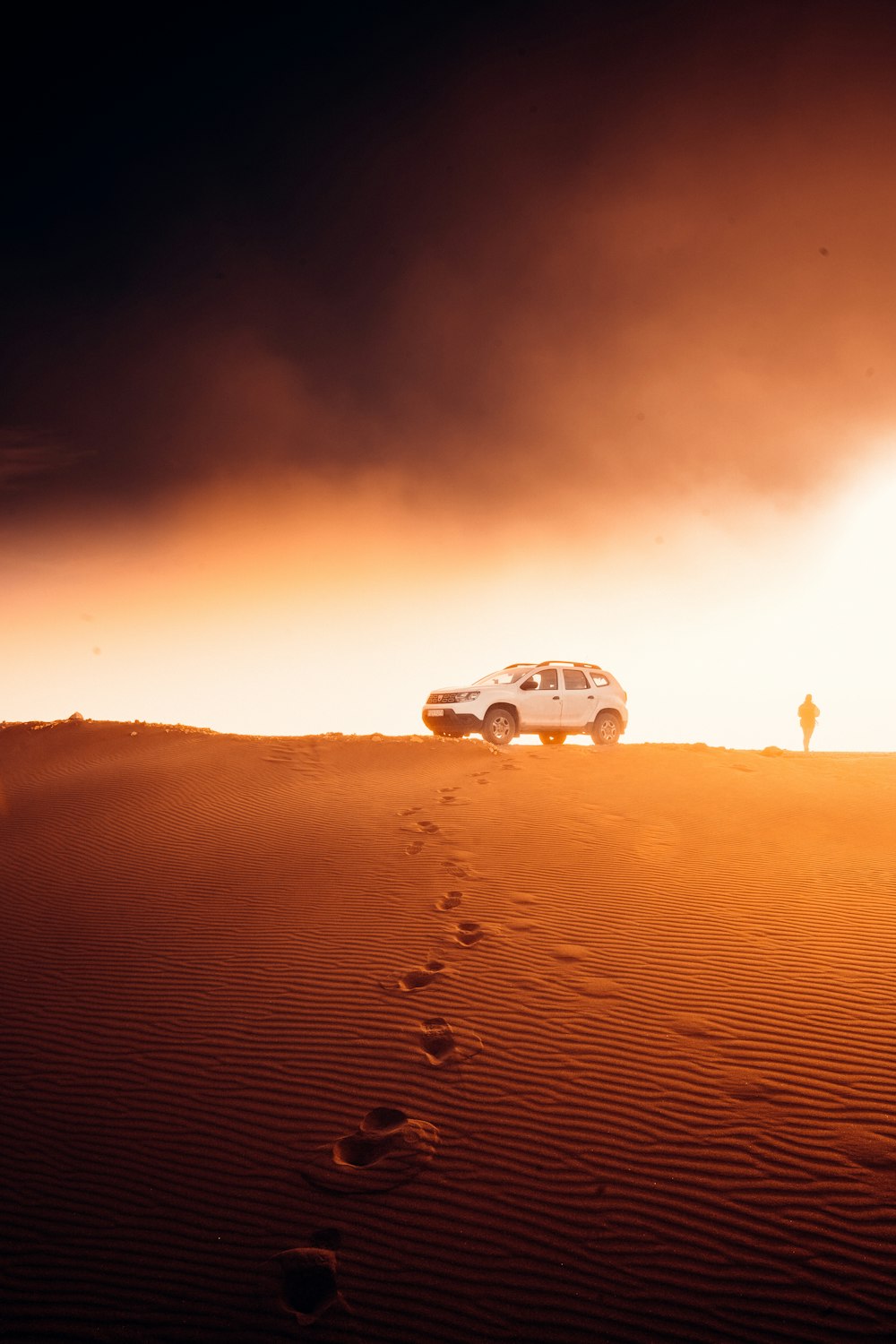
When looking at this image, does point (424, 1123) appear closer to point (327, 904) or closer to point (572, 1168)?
point (572, 1168)

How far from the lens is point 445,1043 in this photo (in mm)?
4535

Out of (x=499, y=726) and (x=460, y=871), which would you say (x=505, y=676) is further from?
(x=460, y=871)

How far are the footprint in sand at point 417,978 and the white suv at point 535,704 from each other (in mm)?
9702

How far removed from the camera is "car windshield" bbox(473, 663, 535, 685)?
50.9 ft

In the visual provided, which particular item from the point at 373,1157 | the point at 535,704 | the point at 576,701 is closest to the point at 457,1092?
the point at 373,1157

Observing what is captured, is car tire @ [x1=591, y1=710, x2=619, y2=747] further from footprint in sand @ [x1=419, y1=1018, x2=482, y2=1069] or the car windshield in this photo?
footprint in sand @ [x1=419, y1=1018, x2=482, y2=1069]

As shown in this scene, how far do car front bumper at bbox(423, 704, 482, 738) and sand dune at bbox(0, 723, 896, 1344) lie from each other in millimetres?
6444

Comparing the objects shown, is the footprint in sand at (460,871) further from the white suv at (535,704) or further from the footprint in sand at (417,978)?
the white suv at (535,704)

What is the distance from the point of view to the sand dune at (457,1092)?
2.90m

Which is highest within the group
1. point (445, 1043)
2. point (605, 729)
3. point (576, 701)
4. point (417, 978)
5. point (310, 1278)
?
point (576, 701)

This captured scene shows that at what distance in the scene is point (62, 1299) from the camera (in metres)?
2.97

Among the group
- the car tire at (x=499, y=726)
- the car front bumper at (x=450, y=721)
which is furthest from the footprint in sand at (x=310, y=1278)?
the car tire at (x=499, y=726)

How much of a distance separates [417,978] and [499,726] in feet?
33.6

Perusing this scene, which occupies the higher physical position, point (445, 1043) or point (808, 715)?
point (808, 715)
